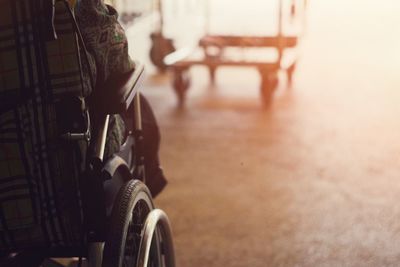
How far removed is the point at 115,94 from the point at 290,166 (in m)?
1.41

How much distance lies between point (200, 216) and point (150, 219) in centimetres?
84

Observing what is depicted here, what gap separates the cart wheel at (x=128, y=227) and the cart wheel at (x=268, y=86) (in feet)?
6.21

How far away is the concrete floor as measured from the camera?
5.92 ft

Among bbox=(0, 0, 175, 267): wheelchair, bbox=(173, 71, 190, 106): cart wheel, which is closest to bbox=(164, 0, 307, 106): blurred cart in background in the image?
bbox=(173, 71, 190, 106): cart wheel

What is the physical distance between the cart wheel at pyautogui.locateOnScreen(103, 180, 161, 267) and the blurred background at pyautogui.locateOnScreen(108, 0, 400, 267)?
1.70 ft

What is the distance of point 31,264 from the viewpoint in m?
1.13

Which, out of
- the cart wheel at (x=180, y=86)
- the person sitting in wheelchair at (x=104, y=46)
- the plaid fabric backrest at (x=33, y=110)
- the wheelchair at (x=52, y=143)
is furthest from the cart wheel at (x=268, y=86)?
the plaid fabric backrest at (x=33, y=110)

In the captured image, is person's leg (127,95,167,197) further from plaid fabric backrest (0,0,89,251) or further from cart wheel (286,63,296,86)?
cart wheel (286,63,296,86)

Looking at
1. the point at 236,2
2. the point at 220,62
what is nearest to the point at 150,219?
the point at 220,62

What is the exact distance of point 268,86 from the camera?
305 cm

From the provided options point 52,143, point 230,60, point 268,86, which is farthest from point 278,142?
point 52,143

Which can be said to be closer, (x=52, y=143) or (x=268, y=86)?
(x=52, y=143)

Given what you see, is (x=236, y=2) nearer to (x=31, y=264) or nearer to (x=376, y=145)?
(x=376, y=145)

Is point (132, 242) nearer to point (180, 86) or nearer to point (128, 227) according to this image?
point (128, 227)
